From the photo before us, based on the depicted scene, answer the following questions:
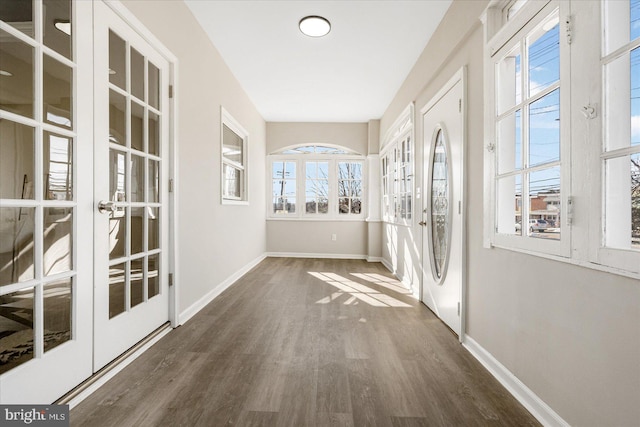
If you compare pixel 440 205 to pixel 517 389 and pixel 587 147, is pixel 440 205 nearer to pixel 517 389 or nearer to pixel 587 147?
pixel 517 389

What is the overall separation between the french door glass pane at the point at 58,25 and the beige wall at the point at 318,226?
4865 mm

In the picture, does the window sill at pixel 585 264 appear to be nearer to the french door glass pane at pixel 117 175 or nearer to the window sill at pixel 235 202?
the french door glass pane at pixel 117 175

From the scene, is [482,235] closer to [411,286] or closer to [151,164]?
[411,286]

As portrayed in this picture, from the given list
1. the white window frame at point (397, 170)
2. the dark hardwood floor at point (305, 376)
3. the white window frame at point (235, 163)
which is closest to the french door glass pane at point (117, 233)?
the dark hardwood floor at point (305, 376)

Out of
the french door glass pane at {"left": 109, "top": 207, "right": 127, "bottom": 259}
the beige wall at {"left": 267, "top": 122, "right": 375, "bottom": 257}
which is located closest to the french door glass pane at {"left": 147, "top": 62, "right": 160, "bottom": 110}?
the french door glass pane at {"left": 109, "top": 207, "right": 127, "bottom": 259}

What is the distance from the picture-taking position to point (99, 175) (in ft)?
5.81

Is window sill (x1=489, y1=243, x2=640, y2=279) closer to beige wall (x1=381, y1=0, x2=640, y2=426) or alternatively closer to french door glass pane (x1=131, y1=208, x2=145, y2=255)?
beige wall (x1=381, y1=0, x2=640, y2=426)

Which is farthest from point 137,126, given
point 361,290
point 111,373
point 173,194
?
point 361,290

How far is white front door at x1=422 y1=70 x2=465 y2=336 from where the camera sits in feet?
7.98

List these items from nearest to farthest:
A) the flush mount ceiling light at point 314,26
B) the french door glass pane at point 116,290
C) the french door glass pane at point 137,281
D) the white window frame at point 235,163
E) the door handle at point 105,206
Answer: the door handle at point 105,206, the french door glass pane at point 116,290, the french door glass pane at point 137,281, the flush mount ceiling light at point 314,26, the white window frame at point 235,163

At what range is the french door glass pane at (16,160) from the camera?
1.26 m

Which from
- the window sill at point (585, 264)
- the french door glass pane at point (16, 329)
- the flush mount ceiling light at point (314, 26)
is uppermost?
the flush mount ceiling light at point (314, 26)

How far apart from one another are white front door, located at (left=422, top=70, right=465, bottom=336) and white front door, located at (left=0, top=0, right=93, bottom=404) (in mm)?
2312

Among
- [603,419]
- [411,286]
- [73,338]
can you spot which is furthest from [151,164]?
[411,286]
